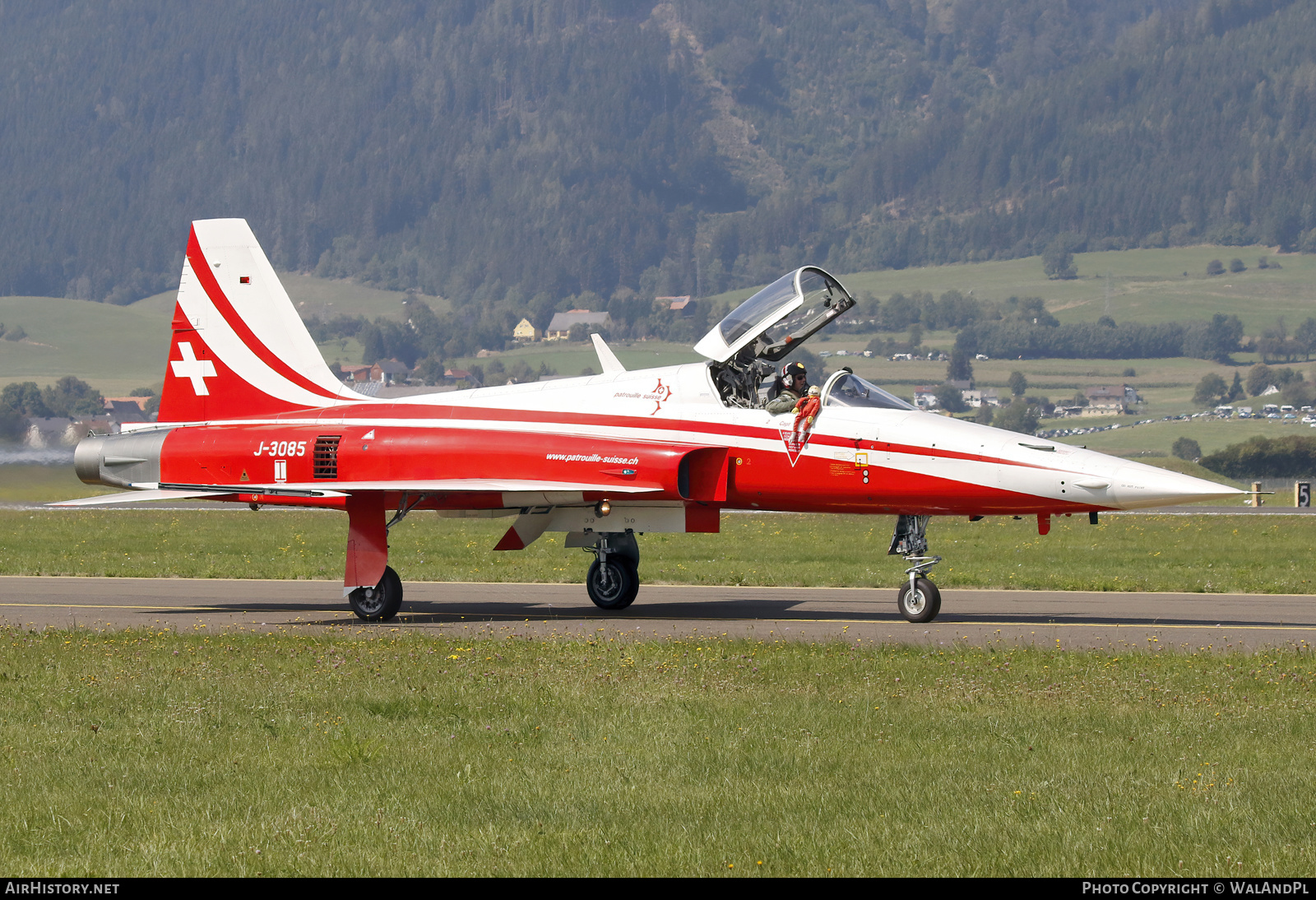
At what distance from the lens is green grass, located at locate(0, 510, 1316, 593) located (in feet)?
76.5

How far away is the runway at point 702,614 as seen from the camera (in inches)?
616

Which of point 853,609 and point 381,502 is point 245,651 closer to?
point 381,502

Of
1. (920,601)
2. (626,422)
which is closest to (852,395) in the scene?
(920,601)

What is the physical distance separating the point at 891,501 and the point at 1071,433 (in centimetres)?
17298

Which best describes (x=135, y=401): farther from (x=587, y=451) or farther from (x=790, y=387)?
(x=790, y=387)

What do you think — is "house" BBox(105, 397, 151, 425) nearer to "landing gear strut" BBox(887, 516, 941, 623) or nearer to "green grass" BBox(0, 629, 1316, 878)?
"landing gear strut" BBox(887, 516, 941, 623)

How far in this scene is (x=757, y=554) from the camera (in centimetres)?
2869

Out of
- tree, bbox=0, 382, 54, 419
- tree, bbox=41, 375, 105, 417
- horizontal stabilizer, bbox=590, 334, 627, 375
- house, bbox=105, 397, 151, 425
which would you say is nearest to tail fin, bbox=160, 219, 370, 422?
horizontal stabilizer, bbox=590, 334, 627, 375

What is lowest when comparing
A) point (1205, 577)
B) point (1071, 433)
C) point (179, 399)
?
point (1205, 577)

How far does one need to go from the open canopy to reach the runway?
3.33 m

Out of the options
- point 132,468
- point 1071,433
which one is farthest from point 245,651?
point 1071,433

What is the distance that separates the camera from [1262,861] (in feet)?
22.8

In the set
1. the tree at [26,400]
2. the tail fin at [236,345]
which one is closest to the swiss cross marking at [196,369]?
the tail fin at [236,345]

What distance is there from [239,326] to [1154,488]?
12525mm
